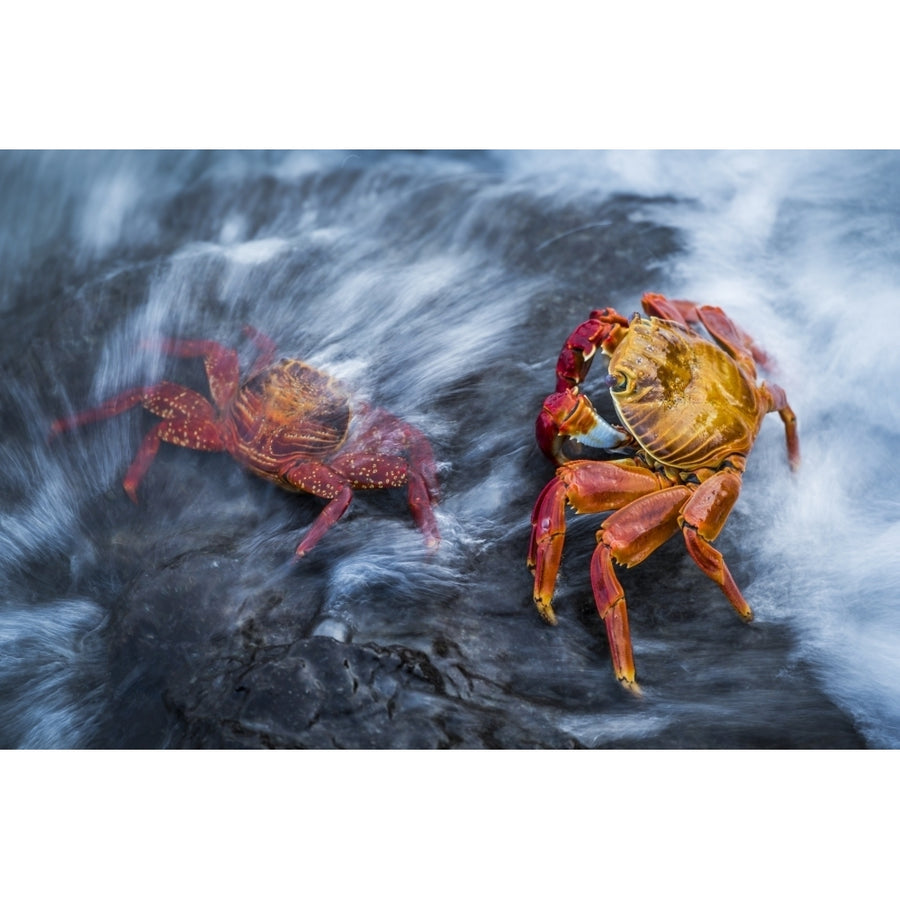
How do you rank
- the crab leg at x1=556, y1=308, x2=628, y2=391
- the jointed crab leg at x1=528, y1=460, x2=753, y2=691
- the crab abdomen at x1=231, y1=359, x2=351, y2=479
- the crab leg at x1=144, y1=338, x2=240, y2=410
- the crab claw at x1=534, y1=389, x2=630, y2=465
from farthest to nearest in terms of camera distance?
1. the crab leg at x1=144, y1=338, x2=240, y2=410
2. the crab abdomen at x1=231, y1=359, x2=351, y2=479
3. the crab leg at x1=556, y1=308, x2=628, y2=391
4. the crab claw at x1=534, y1=389, x2=630, y2=465
5. the jointed crab leg at x1=528, y1=460, x2=753, y2=691

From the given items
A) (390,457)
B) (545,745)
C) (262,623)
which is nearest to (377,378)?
(390,457)

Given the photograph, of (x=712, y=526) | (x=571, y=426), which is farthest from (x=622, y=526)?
(x=571, y=426)

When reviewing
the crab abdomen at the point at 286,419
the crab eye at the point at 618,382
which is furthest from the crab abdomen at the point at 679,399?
the crab abdomen at the point at 286,419

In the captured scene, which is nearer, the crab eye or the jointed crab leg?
the jointed crab leg

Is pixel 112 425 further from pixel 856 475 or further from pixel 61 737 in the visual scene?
pixel 856 475

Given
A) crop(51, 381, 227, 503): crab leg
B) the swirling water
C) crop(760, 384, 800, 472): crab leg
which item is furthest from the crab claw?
crop(51, 381, 227, 503): crab leg

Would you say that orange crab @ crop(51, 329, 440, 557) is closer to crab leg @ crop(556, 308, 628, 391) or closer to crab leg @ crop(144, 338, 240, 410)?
crab leg @ crop(144, 338, 240, 410)

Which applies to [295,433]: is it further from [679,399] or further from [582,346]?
[679,399]
